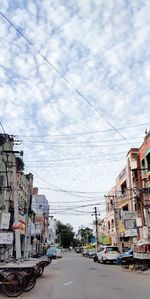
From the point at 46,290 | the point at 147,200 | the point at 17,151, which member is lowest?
the point at 46,290

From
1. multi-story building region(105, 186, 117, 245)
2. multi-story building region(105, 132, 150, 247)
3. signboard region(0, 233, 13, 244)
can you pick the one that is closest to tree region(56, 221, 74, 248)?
multi-story building region(105, 186, 117, 245)

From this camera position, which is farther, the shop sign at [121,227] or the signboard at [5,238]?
the shop sign at [121,227]

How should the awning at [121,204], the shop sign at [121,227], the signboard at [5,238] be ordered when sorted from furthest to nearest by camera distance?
the shop sign at [121,227]
the awning at [121,204]
the signboard at [5,238]

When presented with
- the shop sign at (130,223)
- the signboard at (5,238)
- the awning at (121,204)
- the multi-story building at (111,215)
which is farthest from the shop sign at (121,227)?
the signboard at (5,238)

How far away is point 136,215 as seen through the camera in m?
43.2

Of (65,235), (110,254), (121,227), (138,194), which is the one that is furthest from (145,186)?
(65,235)

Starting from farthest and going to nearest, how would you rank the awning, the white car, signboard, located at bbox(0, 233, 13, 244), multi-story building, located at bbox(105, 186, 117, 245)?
multi-story building, located at bbox(105, 186, 117, 245) → the awning → the white car → signboard, located at bbox(0, 233, 13, 244)

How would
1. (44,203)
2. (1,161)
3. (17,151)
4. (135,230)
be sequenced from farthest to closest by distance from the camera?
1. (44,203)
2. (135,230)
3. (1,161)
4. (17,151)

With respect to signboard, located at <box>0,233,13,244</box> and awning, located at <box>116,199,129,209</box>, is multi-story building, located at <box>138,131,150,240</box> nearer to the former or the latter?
awning, located at <box>116,199,129,209</box>

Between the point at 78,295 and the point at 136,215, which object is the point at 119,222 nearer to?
the point at 136,215

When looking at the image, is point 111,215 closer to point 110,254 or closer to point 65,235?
point 110,254

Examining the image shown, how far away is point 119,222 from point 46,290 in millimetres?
43194

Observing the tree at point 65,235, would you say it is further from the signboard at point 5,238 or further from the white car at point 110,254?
the signboard at point 5,238

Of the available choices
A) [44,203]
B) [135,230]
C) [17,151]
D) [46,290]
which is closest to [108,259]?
[135,230]
